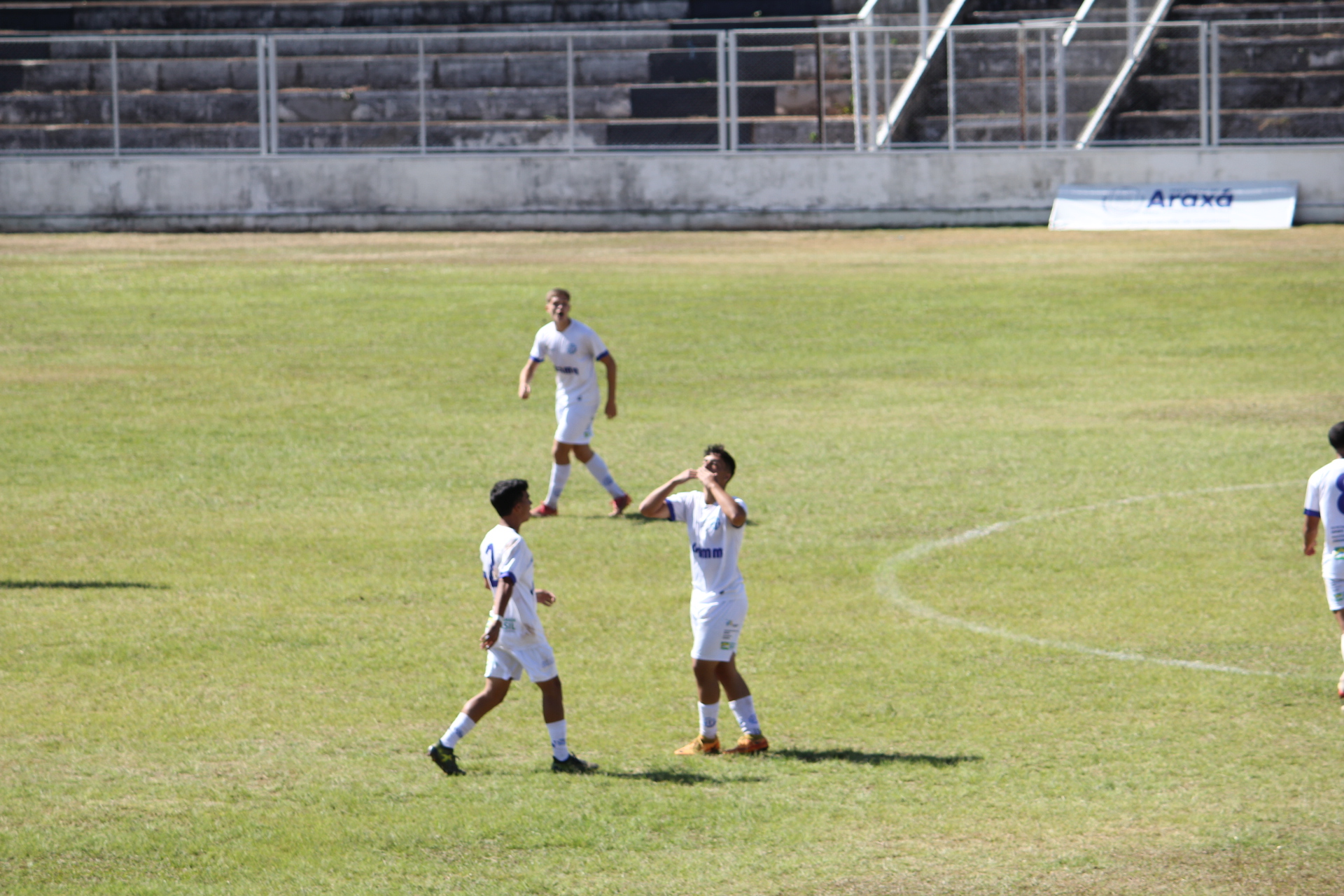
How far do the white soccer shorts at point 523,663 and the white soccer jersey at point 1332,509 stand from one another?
531 centimetres

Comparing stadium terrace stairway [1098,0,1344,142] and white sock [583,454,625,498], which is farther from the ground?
stadium terrace stairway [1098,0,1344,142]

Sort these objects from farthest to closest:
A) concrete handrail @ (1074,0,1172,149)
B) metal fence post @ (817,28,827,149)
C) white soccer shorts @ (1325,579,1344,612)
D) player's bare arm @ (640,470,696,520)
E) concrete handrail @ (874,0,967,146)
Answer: concrete handrail @ (1074,0,1172,149)
concrete handrail @ (874,0,967,146)
metal fence post @ (817,28,827,149)
white soccer shorts @ (1325,579,1344,612)
player's bare arm @ (640,470,696,520)

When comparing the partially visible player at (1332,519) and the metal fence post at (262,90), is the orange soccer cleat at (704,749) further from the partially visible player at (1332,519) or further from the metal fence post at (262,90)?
the metal fence post at (262,90)

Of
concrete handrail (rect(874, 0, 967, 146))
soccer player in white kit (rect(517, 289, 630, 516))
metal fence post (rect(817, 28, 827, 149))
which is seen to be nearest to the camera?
soccer player in white kit (rect(517, 289, 630, 516))

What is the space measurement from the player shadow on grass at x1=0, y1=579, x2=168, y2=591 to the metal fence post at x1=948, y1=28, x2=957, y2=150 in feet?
69.7

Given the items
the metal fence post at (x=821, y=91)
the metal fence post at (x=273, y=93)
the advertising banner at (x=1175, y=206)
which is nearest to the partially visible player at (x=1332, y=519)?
the advertising banner at (x=1175, y=206)

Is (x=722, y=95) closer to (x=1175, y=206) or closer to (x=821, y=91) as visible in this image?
(x=821, y=91)

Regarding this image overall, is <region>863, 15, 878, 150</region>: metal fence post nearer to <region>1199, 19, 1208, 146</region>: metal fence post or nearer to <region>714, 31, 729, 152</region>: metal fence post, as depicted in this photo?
<region>714, 31, 729, 152</region>: metal fence post

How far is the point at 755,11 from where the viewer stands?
40.1 m

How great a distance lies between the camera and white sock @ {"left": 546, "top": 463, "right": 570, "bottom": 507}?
16406 millimetres

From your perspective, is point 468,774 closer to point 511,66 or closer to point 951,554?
point 951,554

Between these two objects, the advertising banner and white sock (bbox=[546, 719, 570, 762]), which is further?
the advertising banner

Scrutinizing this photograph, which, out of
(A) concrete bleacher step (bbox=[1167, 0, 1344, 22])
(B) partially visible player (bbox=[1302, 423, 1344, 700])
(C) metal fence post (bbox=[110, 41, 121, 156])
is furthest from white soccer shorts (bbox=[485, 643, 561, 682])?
(A) concrete bleacher step (bbox=[1167, 0, 1344, 22])

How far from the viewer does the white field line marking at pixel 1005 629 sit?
11227mm
